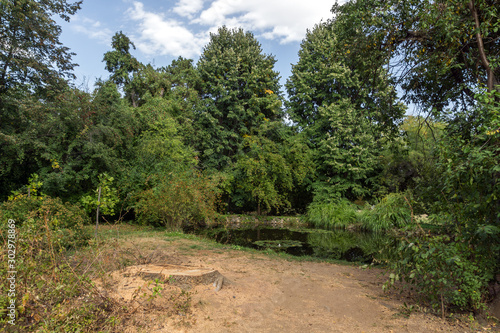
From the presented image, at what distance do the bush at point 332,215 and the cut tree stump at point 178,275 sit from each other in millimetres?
14572

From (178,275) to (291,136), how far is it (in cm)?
1834

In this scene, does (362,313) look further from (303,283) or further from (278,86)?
(278,86)

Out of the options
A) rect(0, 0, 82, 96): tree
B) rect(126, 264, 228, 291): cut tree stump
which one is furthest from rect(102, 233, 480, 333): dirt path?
rect(0, 0, 82, 96): tree

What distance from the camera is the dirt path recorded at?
3629 millimetres

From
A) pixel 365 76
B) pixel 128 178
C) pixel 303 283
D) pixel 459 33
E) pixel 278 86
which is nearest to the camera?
pixel 459 33

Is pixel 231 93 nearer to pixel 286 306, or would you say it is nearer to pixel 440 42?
pixel 440 42

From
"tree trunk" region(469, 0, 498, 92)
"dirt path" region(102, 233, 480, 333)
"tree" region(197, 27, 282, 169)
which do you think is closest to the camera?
"dirt path" region(102, 233, 480, 333)

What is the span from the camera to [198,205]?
39.2 feet

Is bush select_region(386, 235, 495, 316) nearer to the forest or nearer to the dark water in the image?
the forest

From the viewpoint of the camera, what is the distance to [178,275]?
14.4ft

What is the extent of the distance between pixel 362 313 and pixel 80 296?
145 inches

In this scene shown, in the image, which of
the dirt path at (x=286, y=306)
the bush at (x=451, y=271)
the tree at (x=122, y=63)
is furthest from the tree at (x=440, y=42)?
the tree at (x=122, y=63)

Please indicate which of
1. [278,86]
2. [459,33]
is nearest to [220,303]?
[459,33]

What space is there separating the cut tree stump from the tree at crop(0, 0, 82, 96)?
11447 mm
